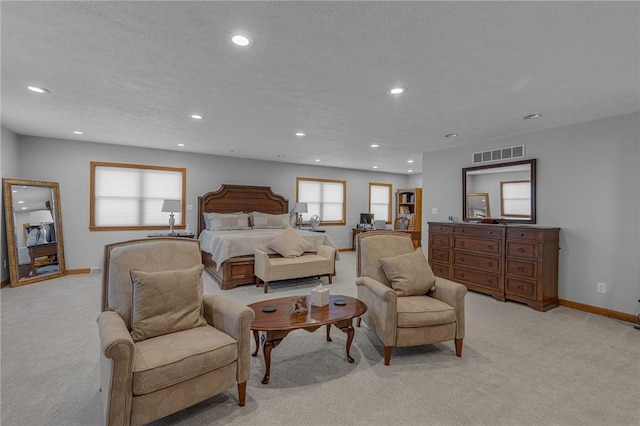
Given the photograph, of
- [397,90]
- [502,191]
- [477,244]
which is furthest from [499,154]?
[397,90]

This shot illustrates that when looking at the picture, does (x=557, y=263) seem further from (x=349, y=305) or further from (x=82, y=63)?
(x=82, y=63)

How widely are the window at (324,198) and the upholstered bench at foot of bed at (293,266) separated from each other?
3.00 m

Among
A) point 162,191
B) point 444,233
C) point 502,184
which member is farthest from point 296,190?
point 502,184

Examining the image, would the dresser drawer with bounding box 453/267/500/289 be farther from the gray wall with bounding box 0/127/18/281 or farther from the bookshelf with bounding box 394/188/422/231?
the gray wall with bounding box 0/127/18/281

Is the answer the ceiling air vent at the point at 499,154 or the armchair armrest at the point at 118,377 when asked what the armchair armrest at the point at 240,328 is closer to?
the armchair armrest at the point at 118,377

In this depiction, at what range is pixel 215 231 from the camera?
19.8 ft

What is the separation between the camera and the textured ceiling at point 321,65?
5.94 ft

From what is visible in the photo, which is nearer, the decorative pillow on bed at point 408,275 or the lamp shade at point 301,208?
the decorative pillow on bed at point 408,275

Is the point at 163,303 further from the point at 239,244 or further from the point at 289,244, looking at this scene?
the point at 289,244

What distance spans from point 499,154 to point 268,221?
476 centimetres

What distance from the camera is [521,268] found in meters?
4.06

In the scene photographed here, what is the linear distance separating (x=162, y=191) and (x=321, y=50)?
209 inches

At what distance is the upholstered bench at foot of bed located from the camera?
15.0 feet

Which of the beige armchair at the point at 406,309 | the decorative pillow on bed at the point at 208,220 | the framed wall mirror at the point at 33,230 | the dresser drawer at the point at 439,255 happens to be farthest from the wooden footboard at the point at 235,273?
the dresser drawer at the point at 439,255
